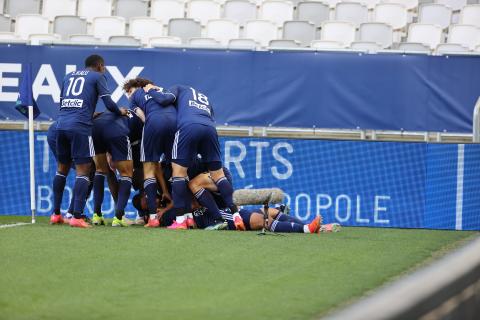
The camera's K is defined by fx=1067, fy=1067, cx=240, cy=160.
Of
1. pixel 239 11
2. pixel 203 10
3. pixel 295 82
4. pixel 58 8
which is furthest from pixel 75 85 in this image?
pixel 58 8

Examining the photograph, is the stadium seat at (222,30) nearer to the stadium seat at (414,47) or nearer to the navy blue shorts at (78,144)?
the stadium seat at (414,47)

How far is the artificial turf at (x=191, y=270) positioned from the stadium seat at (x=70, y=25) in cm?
768

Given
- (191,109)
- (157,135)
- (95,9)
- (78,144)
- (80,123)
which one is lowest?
(78,144)

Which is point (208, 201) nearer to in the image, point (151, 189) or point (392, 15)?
point (151, 189)

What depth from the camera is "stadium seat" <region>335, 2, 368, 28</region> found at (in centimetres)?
2002

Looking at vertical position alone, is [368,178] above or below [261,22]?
below

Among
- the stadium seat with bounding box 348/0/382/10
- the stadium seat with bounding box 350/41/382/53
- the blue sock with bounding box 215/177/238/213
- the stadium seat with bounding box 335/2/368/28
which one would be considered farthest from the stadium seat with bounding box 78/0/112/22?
the blue sock with bounding box 215/177/238/213

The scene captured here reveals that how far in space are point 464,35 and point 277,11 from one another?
11.7ft

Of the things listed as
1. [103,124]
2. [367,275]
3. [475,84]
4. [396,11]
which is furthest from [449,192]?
[396,11]

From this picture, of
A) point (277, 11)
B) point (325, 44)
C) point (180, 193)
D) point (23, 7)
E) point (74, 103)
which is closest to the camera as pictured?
point (180, 193)

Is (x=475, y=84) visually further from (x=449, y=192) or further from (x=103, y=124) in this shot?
(x=103, y=124)

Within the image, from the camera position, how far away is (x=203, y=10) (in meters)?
20.3

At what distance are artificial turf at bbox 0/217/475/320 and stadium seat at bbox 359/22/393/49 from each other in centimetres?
712

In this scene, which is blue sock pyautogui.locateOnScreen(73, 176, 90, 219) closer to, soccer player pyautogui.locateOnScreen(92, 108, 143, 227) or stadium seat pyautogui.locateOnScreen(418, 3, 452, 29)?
soccer player pyautogui.locateOnScreen(92, 108, 143, 227)
